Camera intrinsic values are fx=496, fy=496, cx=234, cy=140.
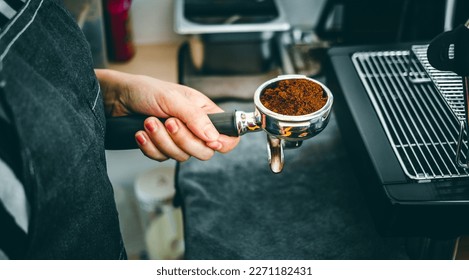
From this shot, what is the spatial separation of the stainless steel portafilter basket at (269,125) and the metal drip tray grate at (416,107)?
21 cm

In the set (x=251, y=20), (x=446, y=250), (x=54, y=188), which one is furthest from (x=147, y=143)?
(x=251, y=20)

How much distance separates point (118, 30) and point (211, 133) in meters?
0.91

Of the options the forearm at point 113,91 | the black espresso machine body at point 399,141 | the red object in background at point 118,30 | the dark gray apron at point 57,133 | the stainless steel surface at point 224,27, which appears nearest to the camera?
the dark gray apron at point 57,133

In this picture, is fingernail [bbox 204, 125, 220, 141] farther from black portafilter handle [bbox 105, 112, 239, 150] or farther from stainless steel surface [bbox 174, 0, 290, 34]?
stainless steel surface [bbox 174, 0, 290, 34]

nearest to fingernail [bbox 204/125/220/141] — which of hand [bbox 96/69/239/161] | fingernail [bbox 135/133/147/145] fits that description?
hand [bbox 96/69/239/161]

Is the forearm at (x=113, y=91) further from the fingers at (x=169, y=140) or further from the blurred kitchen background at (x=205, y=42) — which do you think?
the blurred kitchen background at (x=205, y=42)

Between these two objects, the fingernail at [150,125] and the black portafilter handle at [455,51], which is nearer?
the black portafilter handle at [455,51]

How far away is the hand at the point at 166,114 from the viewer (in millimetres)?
797

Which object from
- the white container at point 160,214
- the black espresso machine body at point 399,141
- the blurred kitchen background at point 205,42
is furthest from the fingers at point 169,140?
the white container at point 160,214

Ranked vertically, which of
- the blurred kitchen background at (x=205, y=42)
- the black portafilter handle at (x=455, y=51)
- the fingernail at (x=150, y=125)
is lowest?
the blurred kitchen background at (x=205, y=42)

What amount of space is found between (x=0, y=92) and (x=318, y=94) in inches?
15.4

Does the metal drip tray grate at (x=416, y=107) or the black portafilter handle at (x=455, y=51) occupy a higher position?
the black portafilter handle at (x=455, y=51)
